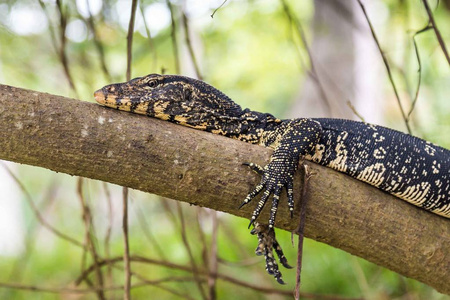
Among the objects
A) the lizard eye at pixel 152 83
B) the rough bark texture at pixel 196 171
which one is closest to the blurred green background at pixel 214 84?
the lizard eye at pixel 152 83

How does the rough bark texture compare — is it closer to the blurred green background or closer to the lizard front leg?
the lizard front leg

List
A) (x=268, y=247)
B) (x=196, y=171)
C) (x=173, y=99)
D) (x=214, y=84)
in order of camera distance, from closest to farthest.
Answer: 1. (x=196, y=171)
2. (x=173, y=99)
3. (x=268, y=247)
4. (x=214, y=84)

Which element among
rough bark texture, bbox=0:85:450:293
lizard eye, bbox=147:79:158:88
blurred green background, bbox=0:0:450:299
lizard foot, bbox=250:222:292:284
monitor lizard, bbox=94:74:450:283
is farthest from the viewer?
blurred green background, bbox=0:0:450:299

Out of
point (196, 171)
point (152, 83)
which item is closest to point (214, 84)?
point (152, 83)

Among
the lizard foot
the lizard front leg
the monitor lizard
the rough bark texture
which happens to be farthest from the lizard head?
the lizard foot

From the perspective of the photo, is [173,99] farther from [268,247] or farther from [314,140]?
[268,247]

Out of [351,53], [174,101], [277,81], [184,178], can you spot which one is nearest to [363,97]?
[351,53]

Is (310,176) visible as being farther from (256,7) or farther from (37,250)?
(256,7)
